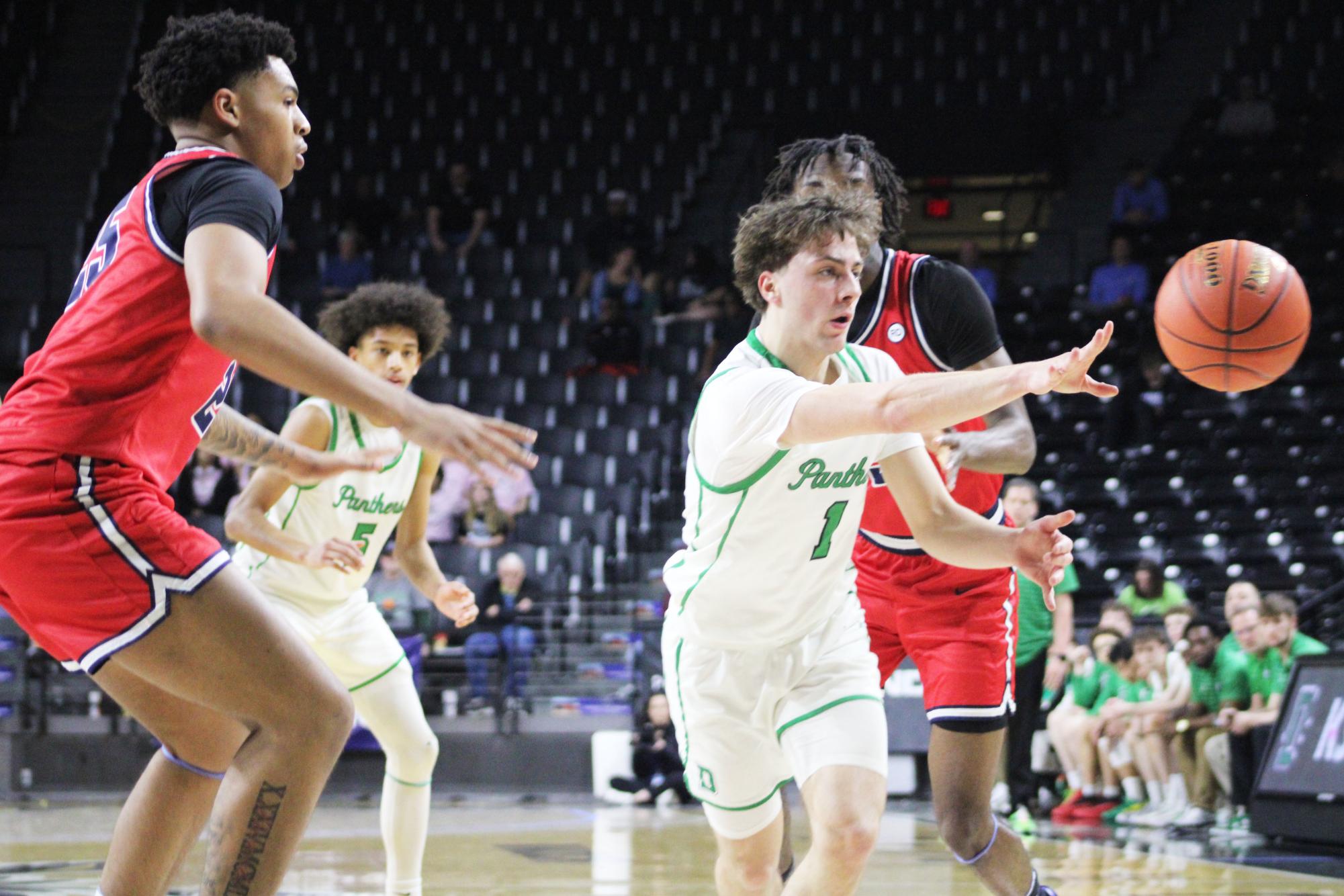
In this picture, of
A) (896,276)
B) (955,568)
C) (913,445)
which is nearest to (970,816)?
(955,568)

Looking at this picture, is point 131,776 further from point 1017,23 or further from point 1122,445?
point 1017,23

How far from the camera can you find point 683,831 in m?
8.37

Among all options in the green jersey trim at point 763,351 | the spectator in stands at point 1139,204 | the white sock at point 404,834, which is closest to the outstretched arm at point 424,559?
the white sock at point 404,834

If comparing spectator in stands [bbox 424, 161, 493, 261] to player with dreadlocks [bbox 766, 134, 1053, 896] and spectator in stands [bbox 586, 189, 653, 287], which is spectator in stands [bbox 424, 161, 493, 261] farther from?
player with dreadlocks [bbox 766, 134, 1053, 896]

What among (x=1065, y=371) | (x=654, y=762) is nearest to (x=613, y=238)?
(x=654, y=762)

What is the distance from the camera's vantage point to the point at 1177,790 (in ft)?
28.8

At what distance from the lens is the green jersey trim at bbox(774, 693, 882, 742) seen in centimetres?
337

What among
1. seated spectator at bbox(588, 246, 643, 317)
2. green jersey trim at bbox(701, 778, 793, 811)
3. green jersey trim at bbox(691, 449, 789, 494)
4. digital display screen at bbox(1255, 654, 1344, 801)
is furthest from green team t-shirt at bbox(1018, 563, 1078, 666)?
seated spectator at bbox(588, 246, 643, 317)

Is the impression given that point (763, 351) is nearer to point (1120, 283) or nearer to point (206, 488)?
point (206, 488)

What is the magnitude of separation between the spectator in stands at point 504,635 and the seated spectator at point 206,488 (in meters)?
2.22

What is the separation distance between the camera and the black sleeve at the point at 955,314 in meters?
4.07

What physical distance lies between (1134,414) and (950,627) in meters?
9.37

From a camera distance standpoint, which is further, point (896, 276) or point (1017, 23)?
point (1017, 23)

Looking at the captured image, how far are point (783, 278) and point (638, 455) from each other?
980 cm
